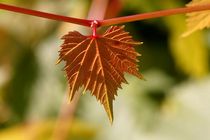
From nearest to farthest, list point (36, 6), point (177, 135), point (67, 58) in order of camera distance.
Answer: point (67, 58) < point (177, 135) < point (36, 6)

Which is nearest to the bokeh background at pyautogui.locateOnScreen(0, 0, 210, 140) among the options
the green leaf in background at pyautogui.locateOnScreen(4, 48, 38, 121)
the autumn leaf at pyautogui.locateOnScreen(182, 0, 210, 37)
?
the green leaf in background at pyautogui.locateOnScreen(4, 48, 38, 121)

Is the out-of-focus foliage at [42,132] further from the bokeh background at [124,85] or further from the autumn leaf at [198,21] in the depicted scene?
the autumn leaf at [198,21]

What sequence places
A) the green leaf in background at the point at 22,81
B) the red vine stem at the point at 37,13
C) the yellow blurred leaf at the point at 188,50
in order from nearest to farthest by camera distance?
the red vine stem at the point at 37,13
the yellow blurred leaf at the point at 188,50
the green leaf in background at the point at 22,81

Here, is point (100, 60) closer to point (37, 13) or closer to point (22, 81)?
point (37, 13)

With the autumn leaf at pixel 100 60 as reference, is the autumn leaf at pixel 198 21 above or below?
above

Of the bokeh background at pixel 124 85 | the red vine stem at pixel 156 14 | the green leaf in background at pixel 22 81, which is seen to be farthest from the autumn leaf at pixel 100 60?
the green leaf in background at pixel 22 81

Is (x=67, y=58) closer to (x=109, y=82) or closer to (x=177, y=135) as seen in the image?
(x=109, y=82)

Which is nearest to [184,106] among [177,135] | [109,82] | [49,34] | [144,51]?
[177,135]
